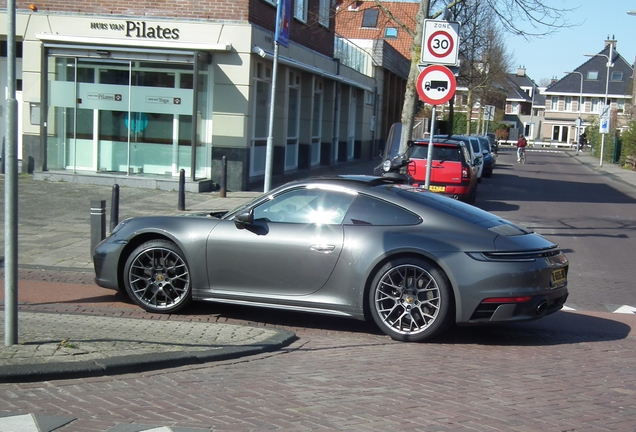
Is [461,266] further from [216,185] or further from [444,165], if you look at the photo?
[216,185]

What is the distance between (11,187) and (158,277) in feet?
7.00

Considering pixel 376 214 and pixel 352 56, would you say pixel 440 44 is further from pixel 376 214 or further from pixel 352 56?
pixel 352 56

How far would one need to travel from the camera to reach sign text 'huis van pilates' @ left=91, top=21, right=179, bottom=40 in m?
18.1

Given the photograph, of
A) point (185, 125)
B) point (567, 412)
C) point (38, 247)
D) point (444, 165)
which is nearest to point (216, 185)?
point (185, 125)

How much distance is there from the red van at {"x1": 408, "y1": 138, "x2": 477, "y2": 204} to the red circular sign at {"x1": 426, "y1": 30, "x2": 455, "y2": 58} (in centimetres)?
662

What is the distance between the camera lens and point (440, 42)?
10531 mm

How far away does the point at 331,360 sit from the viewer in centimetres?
586

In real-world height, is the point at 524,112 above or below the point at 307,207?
above

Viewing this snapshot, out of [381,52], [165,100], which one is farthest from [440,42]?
[381,52]

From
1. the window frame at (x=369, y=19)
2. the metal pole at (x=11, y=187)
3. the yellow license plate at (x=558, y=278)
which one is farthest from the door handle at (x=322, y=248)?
the window frame at (x=369, y=19)

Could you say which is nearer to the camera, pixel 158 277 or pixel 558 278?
pixel 558 278

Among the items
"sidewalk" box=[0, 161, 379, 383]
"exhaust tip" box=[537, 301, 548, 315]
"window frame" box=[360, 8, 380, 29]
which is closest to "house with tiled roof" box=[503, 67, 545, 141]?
"window frame" box=[360, 8, 380, 29]

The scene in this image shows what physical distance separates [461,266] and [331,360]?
53.6 inches

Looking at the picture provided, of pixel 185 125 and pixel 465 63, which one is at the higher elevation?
pixel 465 63
